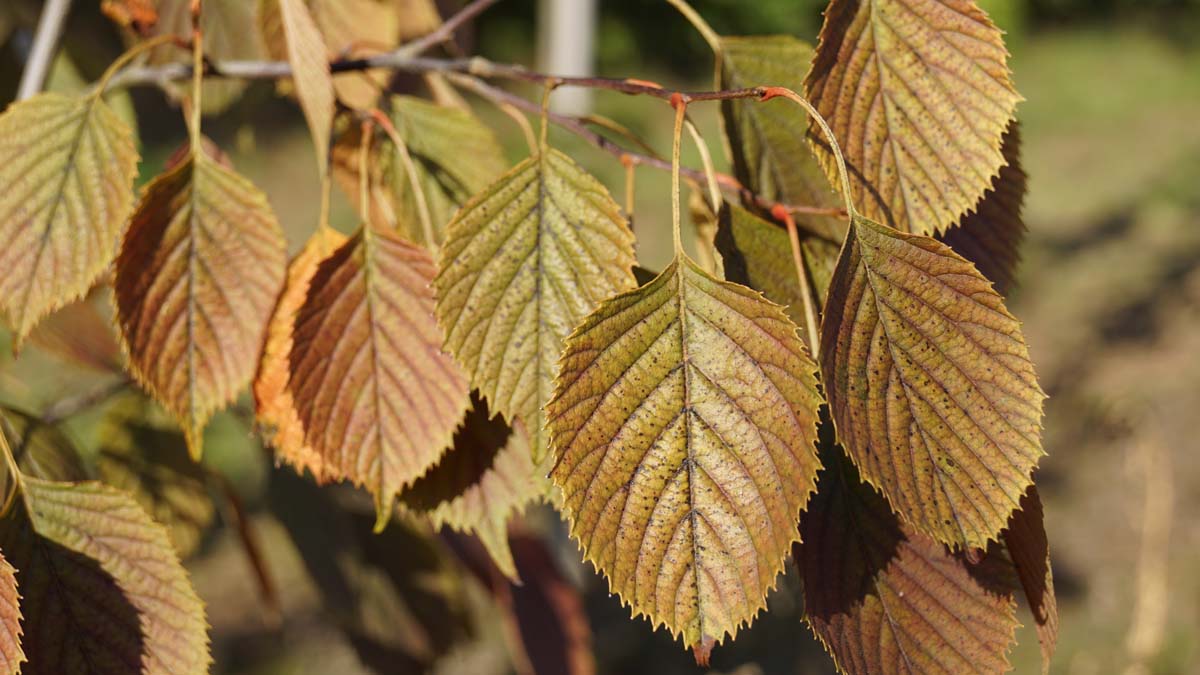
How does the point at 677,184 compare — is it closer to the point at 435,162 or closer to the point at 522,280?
the point at 522,280

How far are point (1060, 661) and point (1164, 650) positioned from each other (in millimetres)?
228

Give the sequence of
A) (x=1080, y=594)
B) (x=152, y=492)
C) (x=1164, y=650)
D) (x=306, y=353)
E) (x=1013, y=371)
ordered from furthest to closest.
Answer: (x=1080, y=594)
(x=1164, y=650)
(x=152, y=492)
(x=306, y=353)
(x=1013, y=371)

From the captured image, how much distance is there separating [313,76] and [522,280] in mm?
191

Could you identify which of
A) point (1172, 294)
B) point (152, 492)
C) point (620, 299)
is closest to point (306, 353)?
point (620, 299)

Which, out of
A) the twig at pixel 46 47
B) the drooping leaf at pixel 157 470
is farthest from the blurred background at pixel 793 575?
the twig at pixel 46 47

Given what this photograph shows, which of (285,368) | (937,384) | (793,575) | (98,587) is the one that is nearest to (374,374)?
(285,368)

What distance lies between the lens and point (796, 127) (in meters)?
0.68

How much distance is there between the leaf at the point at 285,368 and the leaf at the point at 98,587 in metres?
0.09

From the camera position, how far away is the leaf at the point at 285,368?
26.3 inches

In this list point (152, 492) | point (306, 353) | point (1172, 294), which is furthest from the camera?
point (1172, 294)

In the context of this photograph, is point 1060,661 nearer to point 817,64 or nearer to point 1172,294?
point 1172,294

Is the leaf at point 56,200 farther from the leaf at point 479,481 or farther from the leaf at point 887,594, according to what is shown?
the leaf at point 887,594

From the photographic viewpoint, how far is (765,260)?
614mm

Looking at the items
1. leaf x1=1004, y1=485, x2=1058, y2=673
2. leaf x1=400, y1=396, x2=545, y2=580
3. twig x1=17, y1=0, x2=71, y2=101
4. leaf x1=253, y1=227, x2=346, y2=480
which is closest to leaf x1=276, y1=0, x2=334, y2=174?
leaf x1=253, y1=227, x2=346, y2=480
